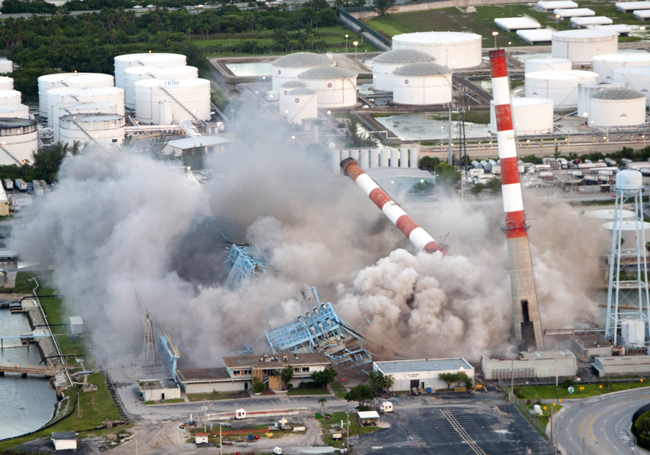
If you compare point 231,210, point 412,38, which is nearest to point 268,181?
point 231,210

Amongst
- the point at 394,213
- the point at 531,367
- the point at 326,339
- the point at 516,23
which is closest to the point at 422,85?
the point at 516,23

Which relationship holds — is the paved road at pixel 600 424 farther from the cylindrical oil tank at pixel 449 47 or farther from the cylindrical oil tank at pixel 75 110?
the cylindrical oil tank at pixel 449 47

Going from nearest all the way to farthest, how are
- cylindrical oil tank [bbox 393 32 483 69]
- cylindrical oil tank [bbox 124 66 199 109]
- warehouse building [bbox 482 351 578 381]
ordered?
warehouse building [bbox 482 351 578 381], cylindrical oil tank [bbox 124 66 199 109], cylindrical oil tank [bbox 393 32 483 69]

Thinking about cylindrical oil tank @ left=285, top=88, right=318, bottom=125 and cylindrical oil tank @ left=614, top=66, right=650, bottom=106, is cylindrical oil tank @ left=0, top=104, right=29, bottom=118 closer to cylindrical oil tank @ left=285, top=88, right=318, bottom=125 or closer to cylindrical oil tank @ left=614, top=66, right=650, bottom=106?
cylindrical oil tank @ left=285, top=88, right=318, bottom=125

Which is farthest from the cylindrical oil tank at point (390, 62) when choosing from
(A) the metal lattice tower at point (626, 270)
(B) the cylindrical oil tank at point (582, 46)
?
(A) the metal lattice tower at point (626, 270)

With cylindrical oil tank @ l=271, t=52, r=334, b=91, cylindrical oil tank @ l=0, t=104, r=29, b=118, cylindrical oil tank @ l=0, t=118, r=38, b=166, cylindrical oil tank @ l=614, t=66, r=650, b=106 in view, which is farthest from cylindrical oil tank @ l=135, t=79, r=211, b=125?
cylindrical oil tank @ l=614, t=66, r=650, b=106

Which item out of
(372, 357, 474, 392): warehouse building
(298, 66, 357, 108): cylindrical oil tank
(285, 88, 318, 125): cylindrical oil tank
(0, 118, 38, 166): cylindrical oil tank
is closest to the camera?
(372, 357, 474, 392): warehouse building
